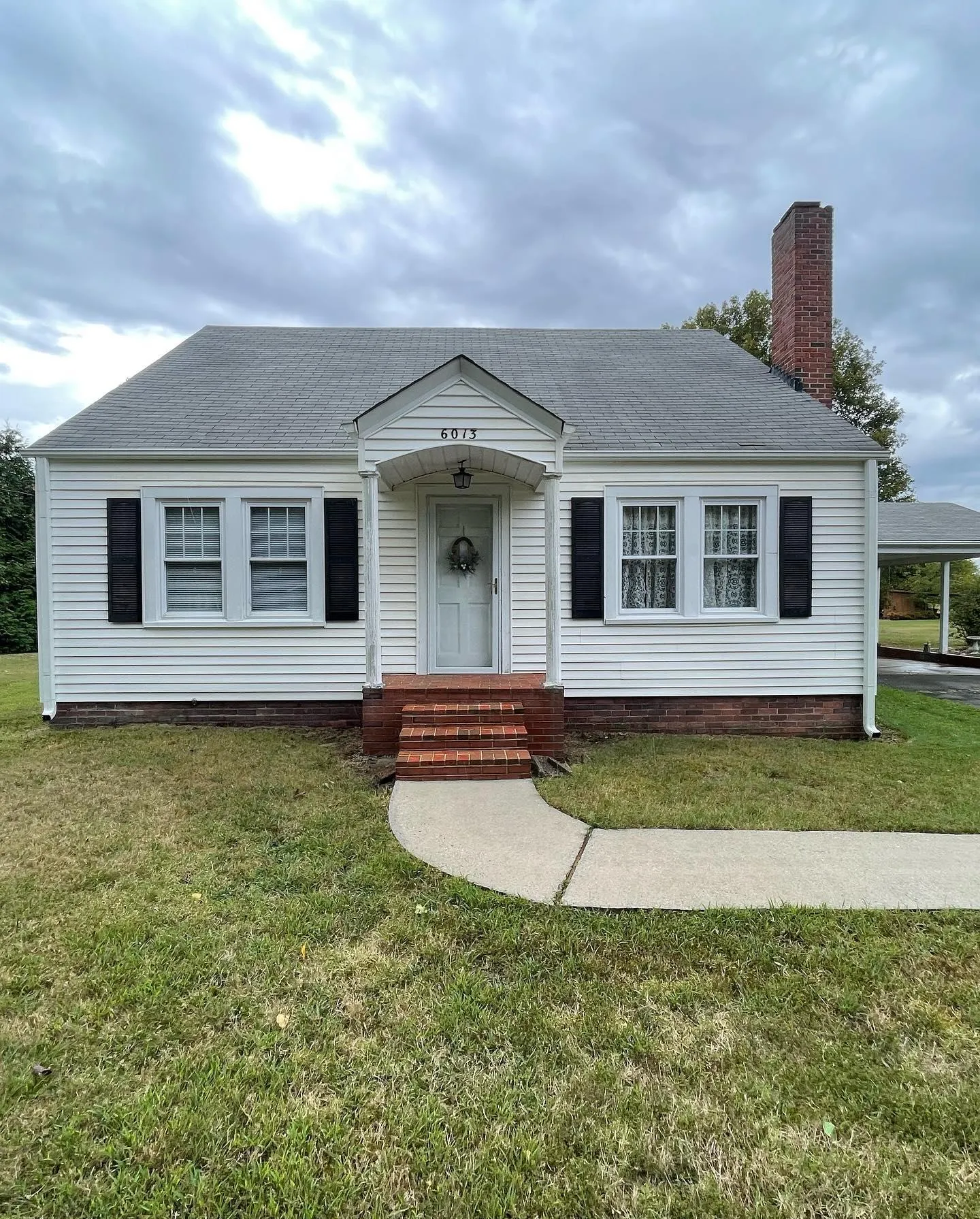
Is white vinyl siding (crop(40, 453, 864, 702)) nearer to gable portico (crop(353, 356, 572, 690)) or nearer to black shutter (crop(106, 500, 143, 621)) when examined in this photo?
black shutter (crop(106, 500, 143, 621))

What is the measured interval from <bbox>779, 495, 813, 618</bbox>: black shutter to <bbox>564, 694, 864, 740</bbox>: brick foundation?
3.59ft

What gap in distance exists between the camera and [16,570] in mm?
15094

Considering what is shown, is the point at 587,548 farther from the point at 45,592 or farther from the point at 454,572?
the point at 45,592

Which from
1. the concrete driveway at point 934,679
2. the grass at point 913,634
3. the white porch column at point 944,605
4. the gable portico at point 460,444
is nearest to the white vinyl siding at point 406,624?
the gable portico at point 460,444

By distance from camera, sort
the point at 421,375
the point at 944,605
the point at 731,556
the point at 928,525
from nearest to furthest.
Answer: the point at 731,556
the point at 421,375
the point at 928,525
the point at 944,605

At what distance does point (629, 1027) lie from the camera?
2107mm

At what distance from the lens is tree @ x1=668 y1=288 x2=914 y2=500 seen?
22.5 metres

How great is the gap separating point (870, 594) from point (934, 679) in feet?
20.5

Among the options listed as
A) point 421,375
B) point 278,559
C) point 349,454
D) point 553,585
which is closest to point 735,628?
point 553,585

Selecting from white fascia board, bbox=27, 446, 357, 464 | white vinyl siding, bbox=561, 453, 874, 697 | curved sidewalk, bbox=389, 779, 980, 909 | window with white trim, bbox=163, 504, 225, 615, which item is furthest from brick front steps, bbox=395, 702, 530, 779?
white fascia board, bbox=27, 446, 357, 464

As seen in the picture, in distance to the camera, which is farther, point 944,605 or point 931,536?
point 944,605

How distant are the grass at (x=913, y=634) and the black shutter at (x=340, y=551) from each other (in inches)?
505

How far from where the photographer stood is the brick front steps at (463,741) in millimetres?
5016

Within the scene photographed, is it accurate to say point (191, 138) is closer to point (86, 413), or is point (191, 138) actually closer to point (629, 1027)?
point (86, 413)
